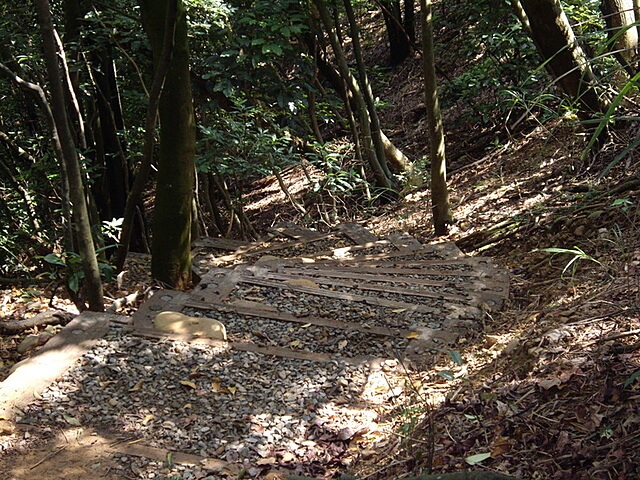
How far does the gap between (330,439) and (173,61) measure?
2.97 meters

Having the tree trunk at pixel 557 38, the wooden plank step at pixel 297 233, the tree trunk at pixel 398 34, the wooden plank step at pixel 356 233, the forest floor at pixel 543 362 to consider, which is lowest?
the forest floor at pixel 543 362

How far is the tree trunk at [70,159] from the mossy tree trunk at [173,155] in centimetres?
79

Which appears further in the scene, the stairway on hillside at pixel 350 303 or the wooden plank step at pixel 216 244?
the wooden plank step at pixel 216 244

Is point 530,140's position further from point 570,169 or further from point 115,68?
point 115,68

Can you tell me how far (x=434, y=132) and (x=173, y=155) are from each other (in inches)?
113

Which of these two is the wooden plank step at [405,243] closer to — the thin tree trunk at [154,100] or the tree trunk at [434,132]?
the tree trunk at [434,132]

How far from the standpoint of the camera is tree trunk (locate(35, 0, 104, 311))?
12.3ft

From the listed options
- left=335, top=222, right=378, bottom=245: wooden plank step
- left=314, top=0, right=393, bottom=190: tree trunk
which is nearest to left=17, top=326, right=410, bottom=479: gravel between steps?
left=335, top=222, right=378, bottom=245: wooden plank step

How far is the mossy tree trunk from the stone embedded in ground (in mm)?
1189

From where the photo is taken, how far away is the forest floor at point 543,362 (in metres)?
2.06

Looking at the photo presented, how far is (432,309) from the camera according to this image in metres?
4.21

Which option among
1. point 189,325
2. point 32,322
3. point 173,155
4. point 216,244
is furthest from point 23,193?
point 189,325

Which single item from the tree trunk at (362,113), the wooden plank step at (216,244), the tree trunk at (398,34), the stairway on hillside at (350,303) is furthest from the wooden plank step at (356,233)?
the tree trunk at (398,34)

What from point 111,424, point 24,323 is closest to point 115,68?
point 24,323
